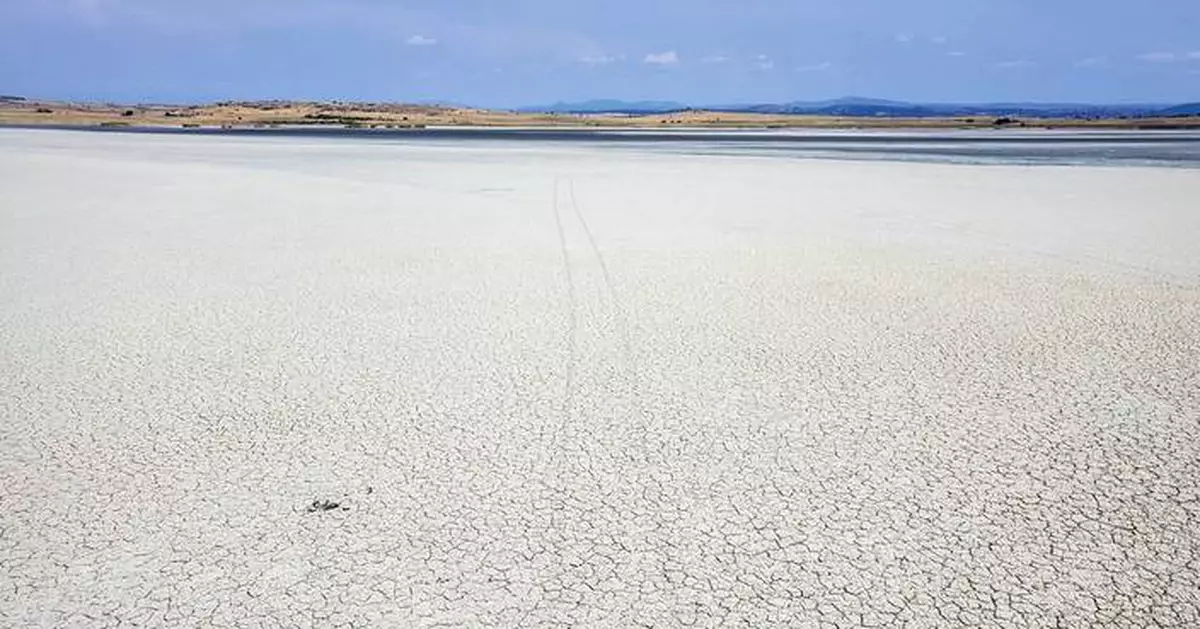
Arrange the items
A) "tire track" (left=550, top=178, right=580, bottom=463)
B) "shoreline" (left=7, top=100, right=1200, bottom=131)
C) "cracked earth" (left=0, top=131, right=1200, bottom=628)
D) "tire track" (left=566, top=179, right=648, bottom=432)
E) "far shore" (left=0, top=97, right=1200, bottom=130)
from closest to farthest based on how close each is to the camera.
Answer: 1. "cracked earth" (left=0, top=131, right=1200, bottom=628)
2. "tire track" (left=550, top=178, right=580, bottom=463)
3. "tire track" (left=566, top=179, right=648, bottom=432)
4. "shoreline" (left=7, top=100, right=1200, bottom=131)
5. "far shore" (left=0, top=97, right=1200, bottom=130)

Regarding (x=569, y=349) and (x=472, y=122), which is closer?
(x=569, y=349)

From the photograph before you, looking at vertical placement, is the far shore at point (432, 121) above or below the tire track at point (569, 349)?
above

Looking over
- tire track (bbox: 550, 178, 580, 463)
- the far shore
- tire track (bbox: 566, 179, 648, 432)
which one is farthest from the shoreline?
tire track (bbox: 550, 178, 580, 463)

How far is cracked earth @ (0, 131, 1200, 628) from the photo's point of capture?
287 cm

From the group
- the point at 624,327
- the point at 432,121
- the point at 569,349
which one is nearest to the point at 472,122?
the point at 432,121

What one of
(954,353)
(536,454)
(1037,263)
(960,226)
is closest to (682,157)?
(960,226)

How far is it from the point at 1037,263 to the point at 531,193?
33.0ft

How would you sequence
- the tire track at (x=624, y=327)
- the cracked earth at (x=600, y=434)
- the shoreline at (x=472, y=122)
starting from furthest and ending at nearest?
the shoreline at (x=472, y=122)
the tire track at (x=624, y=327)
the cracked earth at (x=600, y=434)

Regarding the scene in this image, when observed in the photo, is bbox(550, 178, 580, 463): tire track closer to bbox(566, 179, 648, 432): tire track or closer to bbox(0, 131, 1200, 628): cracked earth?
bbox(0, 131, 1200, 628): cracked earth

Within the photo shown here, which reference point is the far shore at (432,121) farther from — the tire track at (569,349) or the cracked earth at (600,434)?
the cracked earth at (600,434)

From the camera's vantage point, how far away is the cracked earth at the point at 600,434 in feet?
9.43

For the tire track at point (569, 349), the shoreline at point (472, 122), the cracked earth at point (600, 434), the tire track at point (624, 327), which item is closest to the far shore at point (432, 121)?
the shoreline at point (472, 122)

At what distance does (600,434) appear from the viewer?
166 inches

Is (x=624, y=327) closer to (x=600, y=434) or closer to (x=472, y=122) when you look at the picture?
(x=600, y=434)
